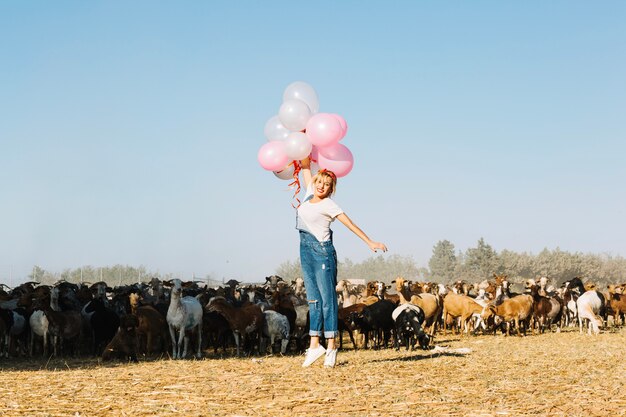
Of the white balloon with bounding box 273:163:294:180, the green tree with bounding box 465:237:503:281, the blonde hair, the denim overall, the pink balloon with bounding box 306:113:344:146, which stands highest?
the green tree with bounding box 465:237:503:281

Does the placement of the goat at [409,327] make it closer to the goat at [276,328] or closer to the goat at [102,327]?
the goat at [276,328]

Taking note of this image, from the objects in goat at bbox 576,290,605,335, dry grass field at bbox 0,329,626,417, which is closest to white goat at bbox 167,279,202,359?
dry grass field at bbox 0,329,626,417

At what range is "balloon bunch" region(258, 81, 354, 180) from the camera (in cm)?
1017

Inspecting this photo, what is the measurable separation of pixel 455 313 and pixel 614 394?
63.6ft

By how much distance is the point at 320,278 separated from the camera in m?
8.95

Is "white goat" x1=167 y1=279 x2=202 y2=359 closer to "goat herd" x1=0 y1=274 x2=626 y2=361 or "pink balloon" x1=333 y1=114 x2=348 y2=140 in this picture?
"goat herd" x1=0 y1=274 x2=626 y2=361

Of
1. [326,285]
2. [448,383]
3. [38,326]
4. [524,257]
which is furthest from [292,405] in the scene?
[524,257]

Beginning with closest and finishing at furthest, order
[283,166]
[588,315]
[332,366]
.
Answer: [332,366] < [283,166] < [588,315]

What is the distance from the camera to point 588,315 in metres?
25.2

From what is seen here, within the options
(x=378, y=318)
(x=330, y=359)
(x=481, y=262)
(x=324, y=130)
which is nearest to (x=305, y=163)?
(x=324, y=130)

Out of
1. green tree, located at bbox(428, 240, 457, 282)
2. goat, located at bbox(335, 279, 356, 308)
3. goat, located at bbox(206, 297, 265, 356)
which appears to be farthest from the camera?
green tree, located at bbox(428, 240, 457, 282)

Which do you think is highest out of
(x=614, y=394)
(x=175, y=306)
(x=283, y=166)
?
(x=283, y=166)

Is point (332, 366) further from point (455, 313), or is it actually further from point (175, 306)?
point (455, 313)

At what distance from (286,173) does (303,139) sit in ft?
3.10
